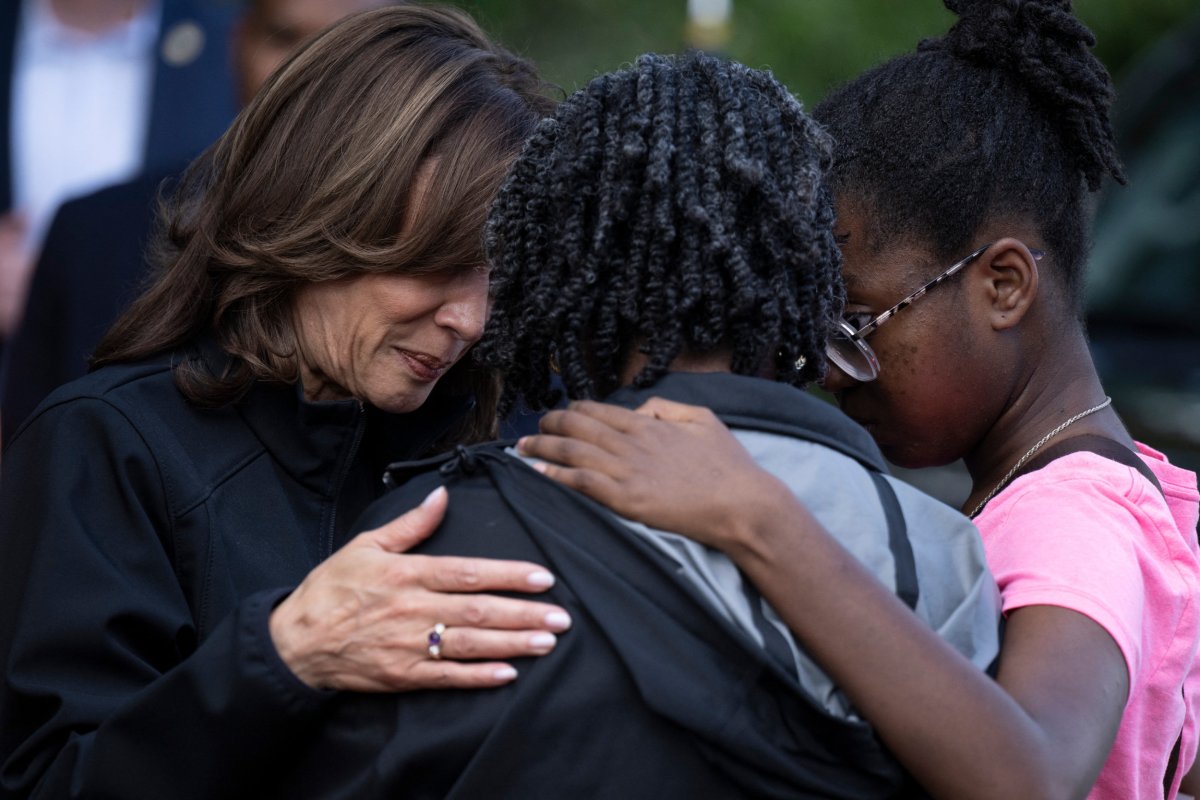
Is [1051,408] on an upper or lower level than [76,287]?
upper

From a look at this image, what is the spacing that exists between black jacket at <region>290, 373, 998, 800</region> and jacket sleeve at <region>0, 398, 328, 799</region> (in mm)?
195

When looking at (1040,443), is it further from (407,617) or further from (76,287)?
(76,287)

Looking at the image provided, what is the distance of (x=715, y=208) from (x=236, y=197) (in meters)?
1.07

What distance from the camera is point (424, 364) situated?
259 cm

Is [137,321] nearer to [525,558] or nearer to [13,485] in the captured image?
[13,485]

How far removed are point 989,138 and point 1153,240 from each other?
11.9ft

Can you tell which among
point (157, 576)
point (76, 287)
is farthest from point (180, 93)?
point (157, 576)

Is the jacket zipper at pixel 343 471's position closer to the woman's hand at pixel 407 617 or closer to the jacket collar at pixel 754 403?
the woman's hand at pixel 407 617

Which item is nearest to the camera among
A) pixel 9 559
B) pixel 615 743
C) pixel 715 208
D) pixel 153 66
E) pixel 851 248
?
pixel 615 743

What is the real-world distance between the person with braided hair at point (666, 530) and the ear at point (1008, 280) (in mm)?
379

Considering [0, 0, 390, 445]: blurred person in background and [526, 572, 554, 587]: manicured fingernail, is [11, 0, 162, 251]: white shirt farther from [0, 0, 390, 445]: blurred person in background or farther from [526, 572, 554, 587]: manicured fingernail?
[526, 572, 554, 587]: manicured fingernail

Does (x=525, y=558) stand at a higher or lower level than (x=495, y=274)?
lower

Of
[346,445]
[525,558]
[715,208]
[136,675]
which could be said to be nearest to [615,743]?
[525,558]

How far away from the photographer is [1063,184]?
2312 millimetres
